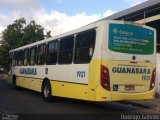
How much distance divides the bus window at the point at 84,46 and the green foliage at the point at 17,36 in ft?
121

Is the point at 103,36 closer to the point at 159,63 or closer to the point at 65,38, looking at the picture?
the point at 65,38

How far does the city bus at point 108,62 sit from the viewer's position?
1186 cm

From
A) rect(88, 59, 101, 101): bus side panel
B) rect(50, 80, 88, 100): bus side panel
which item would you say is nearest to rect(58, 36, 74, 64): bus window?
rect(50, 80, 88, 100): bus side panel

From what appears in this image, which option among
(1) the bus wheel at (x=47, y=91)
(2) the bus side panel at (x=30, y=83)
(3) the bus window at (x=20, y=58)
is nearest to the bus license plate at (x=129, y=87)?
(1) the bus wheel at (x=47, y=91)

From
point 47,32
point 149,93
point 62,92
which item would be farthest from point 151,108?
point 47,32

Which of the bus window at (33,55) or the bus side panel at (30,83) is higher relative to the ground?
the bus window at (33,55)

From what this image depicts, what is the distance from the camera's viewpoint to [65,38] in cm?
1479

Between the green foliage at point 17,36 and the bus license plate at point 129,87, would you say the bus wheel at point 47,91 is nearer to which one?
the bus license plate at point 129,87

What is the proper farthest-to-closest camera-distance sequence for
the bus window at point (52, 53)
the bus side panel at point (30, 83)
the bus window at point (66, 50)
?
the bus side panel at point (30, 83) < the bus window at point (52, 53) < the bus window at point (66, 50)

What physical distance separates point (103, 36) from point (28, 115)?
3.57 metres

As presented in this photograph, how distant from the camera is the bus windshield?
12.1m

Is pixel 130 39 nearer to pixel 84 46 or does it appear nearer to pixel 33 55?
pixel 84 46

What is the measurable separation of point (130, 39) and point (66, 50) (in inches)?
→ 121

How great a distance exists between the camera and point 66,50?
1448 cm
